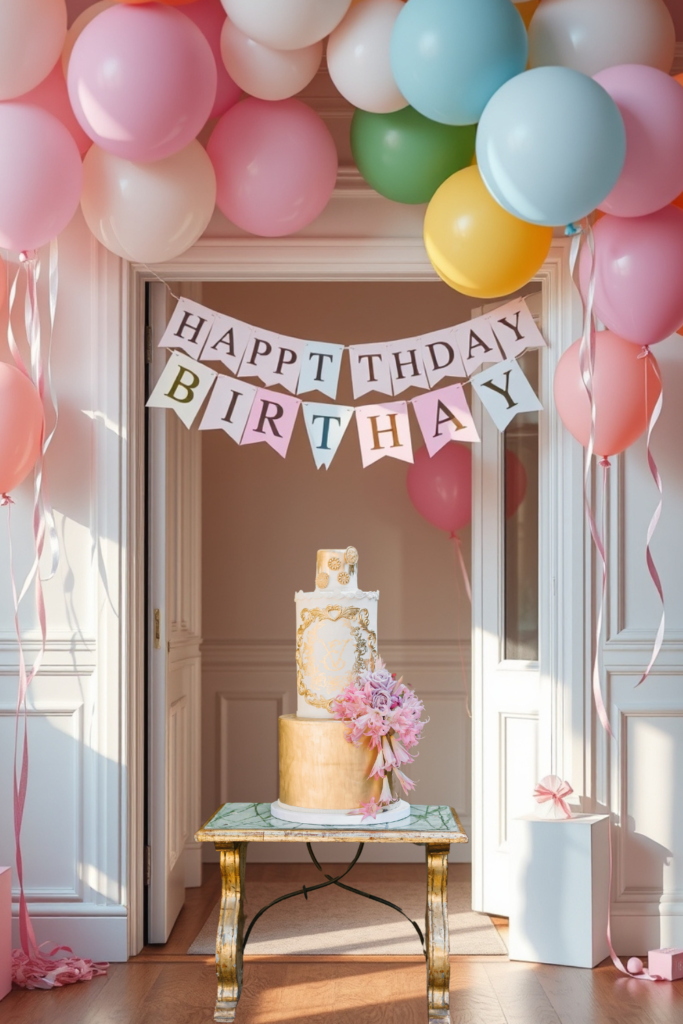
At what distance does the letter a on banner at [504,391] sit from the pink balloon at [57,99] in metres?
1.28

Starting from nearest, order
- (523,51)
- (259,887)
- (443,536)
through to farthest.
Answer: (523,51)
(259,887)
(443,536)

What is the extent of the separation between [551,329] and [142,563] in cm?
144

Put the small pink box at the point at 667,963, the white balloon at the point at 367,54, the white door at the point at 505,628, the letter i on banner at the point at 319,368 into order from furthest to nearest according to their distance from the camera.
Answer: the white door at the point at 505,628
the letter i on banner at the point at 319,368
the small pink box at the point at 667,963
the white balloon at the point at 367,54

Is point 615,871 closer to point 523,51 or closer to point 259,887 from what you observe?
point 259,887

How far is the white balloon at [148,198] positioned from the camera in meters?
2.56

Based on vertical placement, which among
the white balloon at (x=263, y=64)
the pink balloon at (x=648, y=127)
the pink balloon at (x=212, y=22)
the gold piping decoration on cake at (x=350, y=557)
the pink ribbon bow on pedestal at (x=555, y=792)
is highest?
the pink balloon at (x=212, y=22)

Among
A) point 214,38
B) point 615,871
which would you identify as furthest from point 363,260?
point 615,871

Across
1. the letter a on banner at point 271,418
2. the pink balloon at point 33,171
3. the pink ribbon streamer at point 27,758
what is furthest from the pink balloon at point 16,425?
the letter a on banner at point 271,418

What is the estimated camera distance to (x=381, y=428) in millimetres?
3078

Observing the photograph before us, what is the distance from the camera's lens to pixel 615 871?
3.07 meters

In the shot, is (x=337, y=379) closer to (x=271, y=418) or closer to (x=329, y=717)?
(x=271, y=418)

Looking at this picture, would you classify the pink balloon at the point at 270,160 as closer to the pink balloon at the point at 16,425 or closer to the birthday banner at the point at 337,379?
the birthday banner at the point at 337,379

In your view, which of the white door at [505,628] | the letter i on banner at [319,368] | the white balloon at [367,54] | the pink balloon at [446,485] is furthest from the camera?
the pink balloon at [446,485]

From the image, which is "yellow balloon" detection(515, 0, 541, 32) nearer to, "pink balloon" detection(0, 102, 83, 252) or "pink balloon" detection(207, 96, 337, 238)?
"pink balloon" detection(207, 96, 337, 238)
